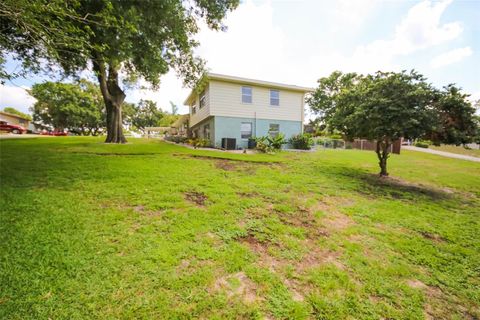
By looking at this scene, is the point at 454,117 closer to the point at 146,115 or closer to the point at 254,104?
the point at 254,104

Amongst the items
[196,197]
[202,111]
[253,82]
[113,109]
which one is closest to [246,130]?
[253,82]

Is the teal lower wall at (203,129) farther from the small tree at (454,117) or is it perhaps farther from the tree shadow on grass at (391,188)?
the small tree at (454,117)

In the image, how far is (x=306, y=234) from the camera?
140 inches

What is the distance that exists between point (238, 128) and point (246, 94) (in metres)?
2.64

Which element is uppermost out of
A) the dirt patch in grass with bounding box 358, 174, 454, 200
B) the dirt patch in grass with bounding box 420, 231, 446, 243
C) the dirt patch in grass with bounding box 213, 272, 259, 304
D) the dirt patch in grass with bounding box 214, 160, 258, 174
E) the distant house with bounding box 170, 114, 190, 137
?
the distant house with bounding box 170, 114, 190, 137

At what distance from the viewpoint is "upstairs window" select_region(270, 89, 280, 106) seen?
16.0 meters

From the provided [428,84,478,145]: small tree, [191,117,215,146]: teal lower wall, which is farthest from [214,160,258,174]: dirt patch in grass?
[191,117,215,146]: teal lower wall

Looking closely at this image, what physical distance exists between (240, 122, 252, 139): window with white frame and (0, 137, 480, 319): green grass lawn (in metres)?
10.1

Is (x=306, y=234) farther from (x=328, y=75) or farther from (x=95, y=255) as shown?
(x=328, y=75)

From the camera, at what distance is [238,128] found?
15203 mm

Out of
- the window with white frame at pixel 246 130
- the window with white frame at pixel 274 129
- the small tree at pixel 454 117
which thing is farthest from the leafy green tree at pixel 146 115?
the small tree at pixel 454 117

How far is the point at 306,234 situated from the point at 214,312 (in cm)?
214

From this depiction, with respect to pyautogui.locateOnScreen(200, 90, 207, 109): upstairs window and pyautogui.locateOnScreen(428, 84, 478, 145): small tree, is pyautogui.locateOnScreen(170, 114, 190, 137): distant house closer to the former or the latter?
pyautogui.locateOnScreen(200, 90, 207, 109): upstairs window

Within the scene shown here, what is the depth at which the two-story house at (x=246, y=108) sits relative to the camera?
1445cm
